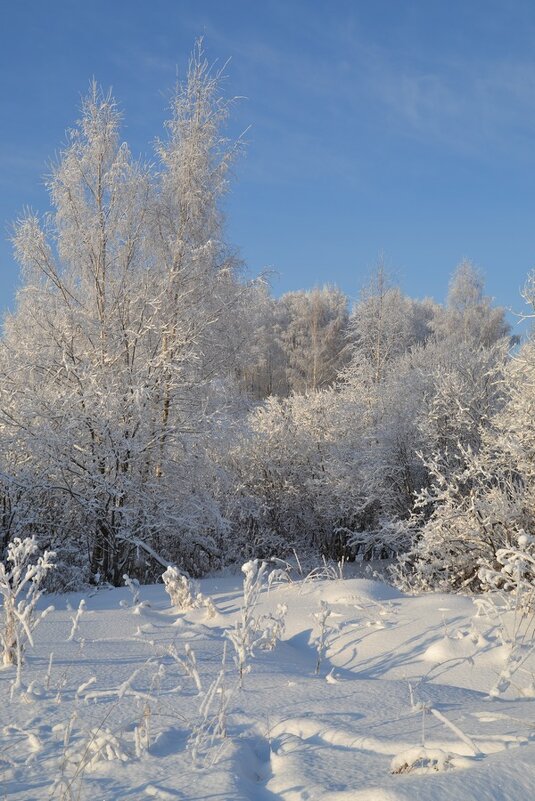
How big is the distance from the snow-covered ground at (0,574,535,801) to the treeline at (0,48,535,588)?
355 cm

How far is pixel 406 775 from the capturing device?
180 cm

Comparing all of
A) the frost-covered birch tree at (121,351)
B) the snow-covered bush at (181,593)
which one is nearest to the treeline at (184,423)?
the frost-covered birch tree at (121,351)

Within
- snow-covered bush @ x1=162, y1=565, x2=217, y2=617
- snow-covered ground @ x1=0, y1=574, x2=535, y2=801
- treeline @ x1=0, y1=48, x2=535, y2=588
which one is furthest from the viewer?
treeline @ x1=0, y1=48, x2=535, y2=588

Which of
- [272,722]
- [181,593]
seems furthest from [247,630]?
[181,593]

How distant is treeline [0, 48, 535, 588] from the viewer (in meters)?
8.23

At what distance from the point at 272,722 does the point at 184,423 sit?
6.81 meters

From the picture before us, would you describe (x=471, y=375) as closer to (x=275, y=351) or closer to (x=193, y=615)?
(x=193, y=615)

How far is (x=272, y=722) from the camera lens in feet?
7.97

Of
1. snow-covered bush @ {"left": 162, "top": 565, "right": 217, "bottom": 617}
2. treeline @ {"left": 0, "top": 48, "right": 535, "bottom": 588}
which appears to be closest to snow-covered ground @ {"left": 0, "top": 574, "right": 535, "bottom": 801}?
snow-covered bush @ {"left": 162, "top": 565, "right": 217, "bottom": 617}

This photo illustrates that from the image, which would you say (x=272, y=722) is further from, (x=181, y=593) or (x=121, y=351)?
(x=121, y=351)

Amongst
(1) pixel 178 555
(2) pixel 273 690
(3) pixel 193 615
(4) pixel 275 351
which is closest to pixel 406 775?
(2) pixel 273 690

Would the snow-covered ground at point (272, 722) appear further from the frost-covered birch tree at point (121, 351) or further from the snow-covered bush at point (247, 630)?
the frost-covered birch tree at point (121, 351)

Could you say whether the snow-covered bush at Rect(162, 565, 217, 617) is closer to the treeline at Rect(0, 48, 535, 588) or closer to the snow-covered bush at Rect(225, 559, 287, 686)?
the snow-covered bush at Rect(225, 559, 287, 686)

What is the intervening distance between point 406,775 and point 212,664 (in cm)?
181
